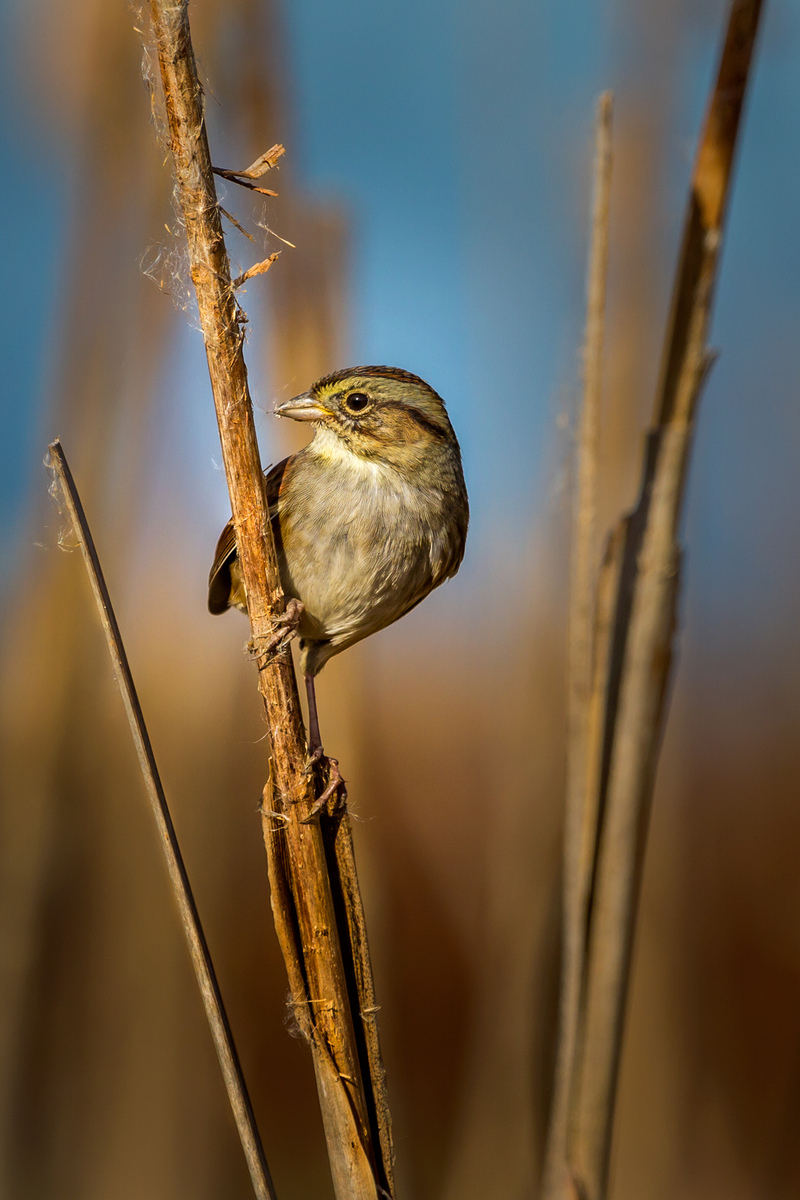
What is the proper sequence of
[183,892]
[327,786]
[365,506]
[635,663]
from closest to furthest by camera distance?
1. [635,663]
2. [183,892]
3. [327,786]
4. [365,506]

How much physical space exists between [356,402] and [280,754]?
75 cm

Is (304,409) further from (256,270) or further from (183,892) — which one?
(183,892)

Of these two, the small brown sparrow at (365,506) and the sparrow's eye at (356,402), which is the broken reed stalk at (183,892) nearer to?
the small brown sparrow at (365,506)

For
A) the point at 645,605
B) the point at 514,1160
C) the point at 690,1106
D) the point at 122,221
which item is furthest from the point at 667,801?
the point at 122,221

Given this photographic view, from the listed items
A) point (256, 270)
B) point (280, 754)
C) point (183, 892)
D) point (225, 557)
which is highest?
point (256, 270)

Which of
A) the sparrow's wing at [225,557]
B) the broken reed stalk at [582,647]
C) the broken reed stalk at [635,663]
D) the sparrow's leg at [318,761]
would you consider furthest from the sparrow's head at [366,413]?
the broken reed stalk at [635,663]

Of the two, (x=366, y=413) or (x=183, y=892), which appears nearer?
(x=183, y=892)

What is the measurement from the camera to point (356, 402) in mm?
1537

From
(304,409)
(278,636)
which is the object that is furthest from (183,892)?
(304,409)

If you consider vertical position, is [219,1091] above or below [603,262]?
below

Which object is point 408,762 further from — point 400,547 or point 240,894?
point 400,547

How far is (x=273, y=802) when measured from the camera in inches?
39.0

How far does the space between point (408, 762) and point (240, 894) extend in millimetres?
509

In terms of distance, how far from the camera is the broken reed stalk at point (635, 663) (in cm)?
62
